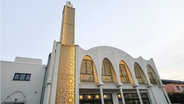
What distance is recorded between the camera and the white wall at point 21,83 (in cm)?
926

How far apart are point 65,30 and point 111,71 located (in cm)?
602

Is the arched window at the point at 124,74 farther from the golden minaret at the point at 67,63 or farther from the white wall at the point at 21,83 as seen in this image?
the white wall at the point at 21,83

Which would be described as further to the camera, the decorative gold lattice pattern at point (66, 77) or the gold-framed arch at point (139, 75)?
the gold-framed arch at point (139, 75)

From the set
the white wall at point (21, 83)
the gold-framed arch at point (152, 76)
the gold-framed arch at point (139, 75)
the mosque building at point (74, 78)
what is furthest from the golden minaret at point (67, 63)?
the gold-framed arch at point (152, 76)

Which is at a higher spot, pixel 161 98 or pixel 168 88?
pixel 168 88

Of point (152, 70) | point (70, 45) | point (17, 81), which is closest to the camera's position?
point (70, 45)

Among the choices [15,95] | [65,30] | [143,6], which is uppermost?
[143,6]

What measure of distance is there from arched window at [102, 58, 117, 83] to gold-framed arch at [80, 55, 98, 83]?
118cm

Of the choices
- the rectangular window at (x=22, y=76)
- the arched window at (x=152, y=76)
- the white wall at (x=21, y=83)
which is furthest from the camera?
the arched window at (x=152, y=76)

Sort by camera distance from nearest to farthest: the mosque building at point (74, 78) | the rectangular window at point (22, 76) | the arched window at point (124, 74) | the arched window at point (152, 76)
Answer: the mosque building at point (74, 78)
the rectangular window at point (22, 76)
the arched window at point (124, 74)
the arched window at point (152, 76)

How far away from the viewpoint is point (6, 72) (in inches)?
392

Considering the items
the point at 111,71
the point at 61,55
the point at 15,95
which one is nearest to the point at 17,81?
the point at 15,95

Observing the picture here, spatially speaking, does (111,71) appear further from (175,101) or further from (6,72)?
(175,101)

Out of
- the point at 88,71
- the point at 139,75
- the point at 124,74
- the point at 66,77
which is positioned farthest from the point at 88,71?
the point at 139,75
